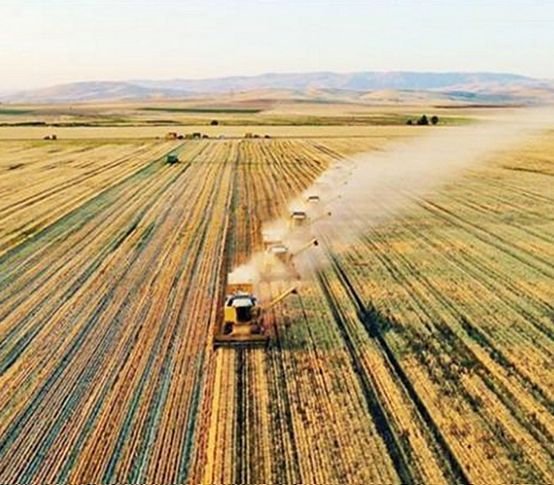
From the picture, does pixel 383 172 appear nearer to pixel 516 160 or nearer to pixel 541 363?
pixel 516 160

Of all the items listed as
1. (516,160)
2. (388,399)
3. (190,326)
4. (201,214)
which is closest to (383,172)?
(516,160)

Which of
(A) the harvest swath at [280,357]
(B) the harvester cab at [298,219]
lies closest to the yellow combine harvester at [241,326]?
(A) the harvest swath at [280,357]

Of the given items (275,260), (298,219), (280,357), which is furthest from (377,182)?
(280,357)

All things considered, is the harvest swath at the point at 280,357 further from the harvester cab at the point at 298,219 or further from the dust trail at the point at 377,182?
the harvester cab at the point at 298,219

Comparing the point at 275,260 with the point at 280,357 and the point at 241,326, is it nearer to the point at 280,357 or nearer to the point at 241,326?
the point at 241,326

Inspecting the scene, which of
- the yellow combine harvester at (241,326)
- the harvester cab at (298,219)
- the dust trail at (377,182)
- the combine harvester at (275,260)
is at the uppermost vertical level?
the yellow combine harvester at (241,326)

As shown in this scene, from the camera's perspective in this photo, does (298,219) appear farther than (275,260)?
Yes

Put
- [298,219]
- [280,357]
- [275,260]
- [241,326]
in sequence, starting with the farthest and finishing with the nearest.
Answer: [298,219]
[275,260]
[241,326]
[280,357]
